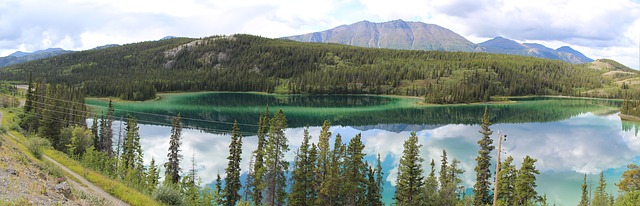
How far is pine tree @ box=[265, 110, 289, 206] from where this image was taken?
4509 cm

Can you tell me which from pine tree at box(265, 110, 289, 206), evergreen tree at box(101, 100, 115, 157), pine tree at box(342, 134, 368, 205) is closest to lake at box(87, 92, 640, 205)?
evergreen tree at box(101, 100, 115, 157)

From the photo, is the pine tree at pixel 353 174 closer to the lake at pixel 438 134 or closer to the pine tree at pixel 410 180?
the pine tree at pixel 410 180

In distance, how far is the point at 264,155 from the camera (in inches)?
1871

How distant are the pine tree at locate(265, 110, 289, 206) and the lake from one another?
13.4m

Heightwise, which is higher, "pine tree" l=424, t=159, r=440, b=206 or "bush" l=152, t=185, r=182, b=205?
"bush" l=152, t=185, r=182, b=205

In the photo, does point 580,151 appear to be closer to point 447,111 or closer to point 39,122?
point 447,111

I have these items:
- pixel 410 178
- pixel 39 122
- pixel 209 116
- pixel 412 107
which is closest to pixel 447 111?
pixel 412 107

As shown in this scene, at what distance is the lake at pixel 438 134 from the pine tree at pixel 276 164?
43.8 feet

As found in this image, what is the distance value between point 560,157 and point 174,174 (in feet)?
241

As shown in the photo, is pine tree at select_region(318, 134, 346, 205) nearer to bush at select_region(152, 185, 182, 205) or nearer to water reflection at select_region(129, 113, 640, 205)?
water reflection at select_region(129, 113, 640, 205)

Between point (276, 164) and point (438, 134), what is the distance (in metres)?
65.8

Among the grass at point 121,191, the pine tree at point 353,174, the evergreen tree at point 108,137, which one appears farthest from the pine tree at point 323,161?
the evergreen tree at point 108,137

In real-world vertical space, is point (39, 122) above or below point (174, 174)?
above

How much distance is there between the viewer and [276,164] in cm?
4597
